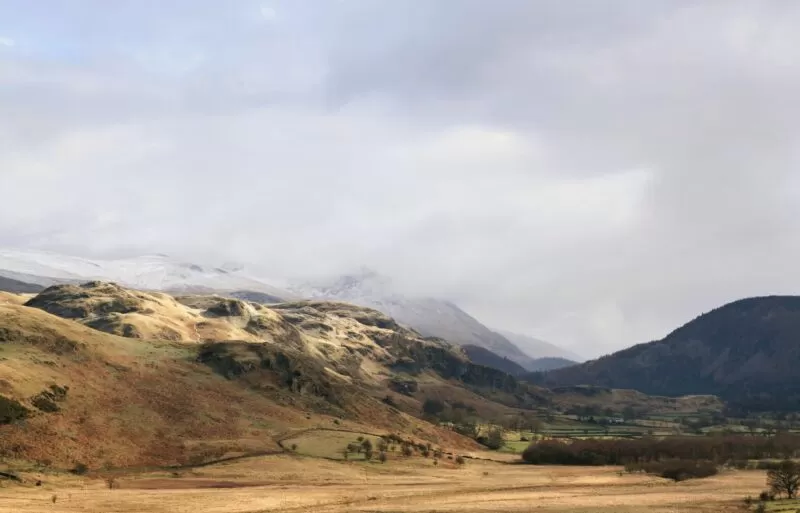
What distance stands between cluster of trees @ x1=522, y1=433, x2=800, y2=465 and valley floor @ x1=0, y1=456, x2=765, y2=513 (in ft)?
79.0

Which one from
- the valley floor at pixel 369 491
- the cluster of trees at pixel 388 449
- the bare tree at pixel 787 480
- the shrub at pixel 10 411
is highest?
the shrub at pixel 10 411

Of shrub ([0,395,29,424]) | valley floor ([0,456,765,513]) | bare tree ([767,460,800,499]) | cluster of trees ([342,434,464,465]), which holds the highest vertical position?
shrub ([0,395,29,424])

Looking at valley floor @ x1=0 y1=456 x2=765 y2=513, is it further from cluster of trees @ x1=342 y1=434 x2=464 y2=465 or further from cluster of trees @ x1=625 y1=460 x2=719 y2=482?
cluster of trees @ x1=342 y1=434 x2=464 y2=465

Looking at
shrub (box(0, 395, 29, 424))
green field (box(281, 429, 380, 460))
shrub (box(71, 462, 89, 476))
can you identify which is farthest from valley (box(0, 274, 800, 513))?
→ green field (box(281, 429, 380, 460))

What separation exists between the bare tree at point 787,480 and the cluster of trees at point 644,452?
2594 inches

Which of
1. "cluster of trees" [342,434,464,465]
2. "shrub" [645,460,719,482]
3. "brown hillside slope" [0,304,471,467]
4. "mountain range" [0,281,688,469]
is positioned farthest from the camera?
"cluster of trees" [342,434,464,465]

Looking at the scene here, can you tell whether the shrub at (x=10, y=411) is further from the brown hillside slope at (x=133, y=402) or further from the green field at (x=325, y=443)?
the green field at (x=325, y=443)

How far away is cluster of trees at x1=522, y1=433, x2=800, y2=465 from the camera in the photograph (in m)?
170

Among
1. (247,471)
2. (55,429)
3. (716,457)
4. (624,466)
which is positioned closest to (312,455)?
(247,471)

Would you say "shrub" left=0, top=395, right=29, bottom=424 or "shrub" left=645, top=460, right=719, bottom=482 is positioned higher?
"shrub" left=0, top=395, right=29, bottom=424

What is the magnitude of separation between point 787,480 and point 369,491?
55863 mm

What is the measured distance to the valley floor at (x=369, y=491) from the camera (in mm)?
85500

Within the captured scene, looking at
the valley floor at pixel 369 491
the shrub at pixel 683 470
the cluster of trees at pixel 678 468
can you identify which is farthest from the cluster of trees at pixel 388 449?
the shrub at pixel 683 470

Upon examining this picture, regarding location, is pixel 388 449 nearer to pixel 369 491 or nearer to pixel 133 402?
pixel 369 491
